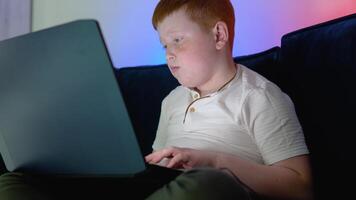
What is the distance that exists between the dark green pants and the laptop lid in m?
0.02

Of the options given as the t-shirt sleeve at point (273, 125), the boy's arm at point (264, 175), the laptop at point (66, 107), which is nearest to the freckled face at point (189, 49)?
the t-shirt sleeve at point (273, 125)

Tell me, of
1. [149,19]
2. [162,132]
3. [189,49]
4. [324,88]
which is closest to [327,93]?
[324,88]

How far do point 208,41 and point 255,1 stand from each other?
1.69ft

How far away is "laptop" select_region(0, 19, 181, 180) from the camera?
0.52 meters

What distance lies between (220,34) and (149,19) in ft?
2.27

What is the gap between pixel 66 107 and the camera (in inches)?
22.8

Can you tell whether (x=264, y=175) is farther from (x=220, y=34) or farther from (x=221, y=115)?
(x=220, y=34)

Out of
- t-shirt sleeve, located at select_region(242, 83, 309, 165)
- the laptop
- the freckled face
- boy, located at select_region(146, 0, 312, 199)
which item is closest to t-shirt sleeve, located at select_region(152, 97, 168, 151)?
boy, located at select_region(146, 0, 312, 199)

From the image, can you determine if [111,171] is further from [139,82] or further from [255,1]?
[255,1]

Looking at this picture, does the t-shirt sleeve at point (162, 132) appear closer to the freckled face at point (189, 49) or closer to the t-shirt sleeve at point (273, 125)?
the freckled face at point (189, 49)

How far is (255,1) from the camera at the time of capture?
1375mm

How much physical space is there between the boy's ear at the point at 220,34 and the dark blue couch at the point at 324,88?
0.43ft

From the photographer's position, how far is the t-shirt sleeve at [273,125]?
75 centimetres

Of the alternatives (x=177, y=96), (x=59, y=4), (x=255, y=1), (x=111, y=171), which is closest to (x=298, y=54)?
(x=177, y=96)
